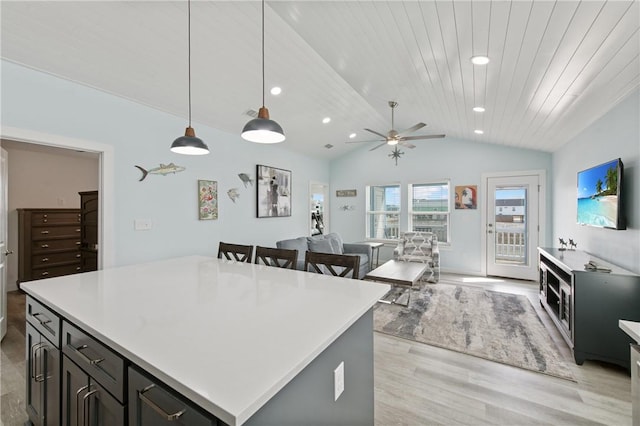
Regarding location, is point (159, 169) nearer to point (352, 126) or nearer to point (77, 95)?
point (77, 95)

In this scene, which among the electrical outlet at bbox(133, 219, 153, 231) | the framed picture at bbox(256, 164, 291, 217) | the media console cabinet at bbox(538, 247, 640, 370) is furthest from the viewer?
the framed picture at bbox(256, 164, 291, 217)

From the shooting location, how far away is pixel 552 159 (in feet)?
15.9

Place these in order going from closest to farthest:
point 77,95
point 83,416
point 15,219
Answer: point 83,416 → point 77,95 → point 15,219

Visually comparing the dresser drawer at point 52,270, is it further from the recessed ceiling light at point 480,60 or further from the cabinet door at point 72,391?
the recessed ceiling light at point 480,60

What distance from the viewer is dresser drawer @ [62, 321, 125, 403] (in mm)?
992

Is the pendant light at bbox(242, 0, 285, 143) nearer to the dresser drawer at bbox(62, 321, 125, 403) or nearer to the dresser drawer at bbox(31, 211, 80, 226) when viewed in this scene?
the dresser drawer at bbox(62, 321, 125, 403)

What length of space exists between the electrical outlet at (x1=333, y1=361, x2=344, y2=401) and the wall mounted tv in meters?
2.91

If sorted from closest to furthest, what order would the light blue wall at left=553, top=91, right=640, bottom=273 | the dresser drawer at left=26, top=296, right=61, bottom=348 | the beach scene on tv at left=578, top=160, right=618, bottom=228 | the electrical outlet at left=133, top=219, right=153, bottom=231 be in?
1. the dresser drawer at left=26, top=296, right=61, bottom=348
2. the light blue wall at left=553, top=91, right=640, bottom=273
3. the beach scene on tv at left=578, top=160, right=618, bottom=228
4. the electrical outlet at left=133, top=219, right=153, bottom=231

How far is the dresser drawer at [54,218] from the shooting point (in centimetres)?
461

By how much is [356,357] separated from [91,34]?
9.86 ft

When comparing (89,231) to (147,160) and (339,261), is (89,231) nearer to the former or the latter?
(147,160)

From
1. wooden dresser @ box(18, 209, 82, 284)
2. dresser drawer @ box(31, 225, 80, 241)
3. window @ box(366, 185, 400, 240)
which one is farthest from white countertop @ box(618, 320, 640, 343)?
dresser drawer @ box(31, 225, 80, 241)

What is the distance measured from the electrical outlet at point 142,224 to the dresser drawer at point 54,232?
3.08m

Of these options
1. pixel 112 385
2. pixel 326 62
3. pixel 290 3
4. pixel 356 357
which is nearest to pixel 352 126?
pixel 326 62
